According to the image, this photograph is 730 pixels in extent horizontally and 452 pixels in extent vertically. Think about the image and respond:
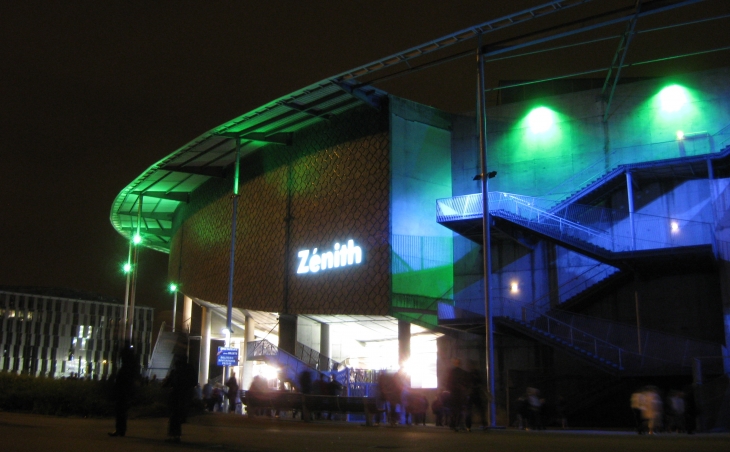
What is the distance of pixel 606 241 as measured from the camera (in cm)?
2720

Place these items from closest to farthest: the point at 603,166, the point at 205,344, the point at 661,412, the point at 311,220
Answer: the point at 661,412 → the point at 603,166 → the point at 311,220 → the point at 205,344

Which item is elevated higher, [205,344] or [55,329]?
[55,329]

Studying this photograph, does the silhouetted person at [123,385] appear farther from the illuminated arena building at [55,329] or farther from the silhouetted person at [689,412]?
the illuminated arena building at [55,329]

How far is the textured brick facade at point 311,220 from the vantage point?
99.7ft

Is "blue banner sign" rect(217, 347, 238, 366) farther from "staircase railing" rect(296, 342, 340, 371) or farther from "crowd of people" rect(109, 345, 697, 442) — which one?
"crowd of people" rect(109, 345, 697, 442)

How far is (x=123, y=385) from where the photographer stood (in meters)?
11.3

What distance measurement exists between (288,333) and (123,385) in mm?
24126

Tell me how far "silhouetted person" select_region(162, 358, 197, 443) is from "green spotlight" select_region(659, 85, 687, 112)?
24.9 m

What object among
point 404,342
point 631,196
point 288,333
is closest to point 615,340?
point 631,196

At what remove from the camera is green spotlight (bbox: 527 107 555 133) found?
31.5m

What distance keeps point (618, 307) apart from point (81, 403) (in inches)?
781

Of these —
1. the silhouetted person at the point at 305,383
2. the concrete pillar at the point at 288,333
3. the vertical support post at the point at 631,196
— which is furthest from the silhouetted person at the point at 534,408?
the concrete pillar at the point at 288,333

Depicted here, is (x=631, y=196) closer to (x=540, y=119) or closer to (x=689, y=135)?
(x=689, y=135)

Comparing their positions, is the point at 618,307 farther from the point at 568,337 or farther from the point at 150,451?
the point at 150,451
